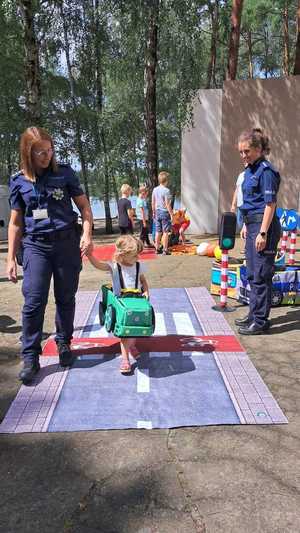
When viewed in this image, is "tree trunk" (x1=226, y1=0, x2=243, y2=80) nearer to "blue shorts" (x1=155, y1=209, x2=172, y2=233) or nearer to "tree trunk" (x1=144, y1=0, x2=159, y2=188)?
"tree trunk" (x1=144, y1=0, x2=159, y2=188)

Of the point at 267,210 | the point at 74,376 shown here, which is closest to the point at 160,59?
the point at 267,210

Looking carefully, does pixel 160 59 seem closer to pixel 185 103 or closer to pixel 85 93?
pixel 185 103

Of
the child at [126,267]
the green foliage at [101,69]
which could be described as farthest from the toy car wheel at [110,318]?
the green foliage at [101,69]

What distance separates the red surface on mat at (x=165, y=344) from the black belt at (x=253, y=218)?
3.99 ft

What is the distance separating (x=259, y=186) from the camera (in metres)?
4.64

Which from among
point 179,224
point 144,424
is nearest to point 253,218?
point 144,424

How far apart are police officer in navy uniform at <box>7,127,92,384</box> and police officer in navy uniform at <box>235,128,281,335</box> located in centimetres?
177

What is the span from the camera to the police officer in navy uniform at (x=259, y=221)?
4523mm

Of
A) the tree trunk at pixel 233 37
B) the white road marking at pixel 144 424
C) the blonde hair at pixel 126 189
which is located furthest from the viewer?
the tree trunk at pixel 233 37

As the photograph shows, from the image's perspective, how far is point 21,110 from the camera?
17.6 m

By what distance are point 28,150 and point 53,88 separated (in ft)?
60.0

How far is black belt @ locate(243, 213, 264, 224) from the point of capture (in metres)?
4.67

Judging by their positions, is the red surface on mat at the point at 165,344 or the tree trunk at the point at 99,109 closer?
the red surface on mat at the point at 165,344

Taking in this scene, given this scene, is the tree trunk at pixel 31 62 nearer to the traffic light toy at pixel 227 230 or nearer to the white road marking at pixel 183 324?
the traffic light toy at pixel 227 230
